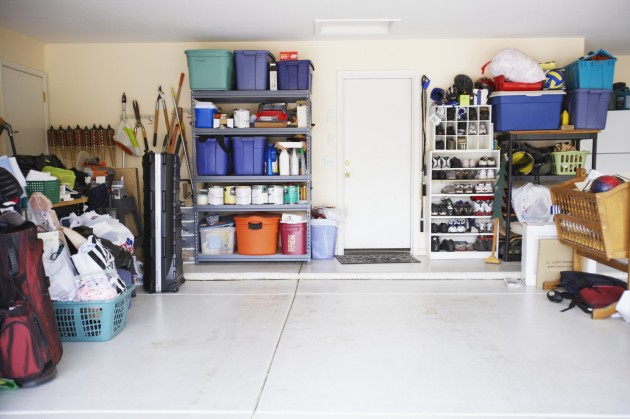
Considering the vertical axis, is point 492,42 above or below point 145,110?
above

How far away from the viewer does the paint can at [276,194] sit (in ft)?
18.6

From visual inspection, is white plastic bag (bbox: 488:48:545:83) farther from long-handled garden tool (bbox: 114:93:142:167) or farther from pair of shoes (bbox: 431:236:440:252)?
long-handled garden tool (bbox: 114:93:142:167)

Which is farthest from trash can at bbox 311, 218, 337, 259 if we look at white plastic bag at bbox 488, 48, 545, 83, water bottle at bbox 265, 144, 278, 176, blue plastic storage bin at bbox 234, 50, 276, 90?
white plastic bag at bbox 488, 48, 545, 83

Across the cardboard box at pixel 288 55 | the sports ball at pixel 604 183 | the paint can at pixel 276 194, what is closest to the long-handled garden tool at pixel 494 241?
the sports ball at pixel 604 183

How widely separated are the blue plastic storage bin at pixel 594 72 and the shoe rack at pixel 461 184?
989mm

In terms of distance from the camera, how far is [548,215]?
5355 millimetres

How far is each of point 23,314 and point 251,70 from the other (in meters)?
3.63

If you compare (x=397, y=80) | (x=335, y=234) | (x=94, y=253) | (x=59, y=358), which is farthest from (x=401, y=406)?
(x=397, y=80)

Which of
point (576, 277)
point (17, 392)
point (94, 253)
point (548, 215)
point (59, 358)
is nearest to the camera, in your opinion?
point (17, 392)

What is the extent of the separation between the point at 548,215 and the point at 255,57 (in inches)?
142

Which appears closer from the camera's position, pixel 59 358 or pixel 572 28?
pixel 59 358

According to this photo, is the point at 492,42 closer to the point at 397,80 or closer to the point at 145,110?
the point at 397,80

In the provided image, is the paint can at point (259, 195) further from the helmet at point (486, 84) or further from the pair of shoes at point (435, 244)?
the helmet at point (486, 84)

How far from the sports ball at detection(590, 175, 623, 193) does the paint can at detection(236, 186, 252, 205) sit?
134 inches
